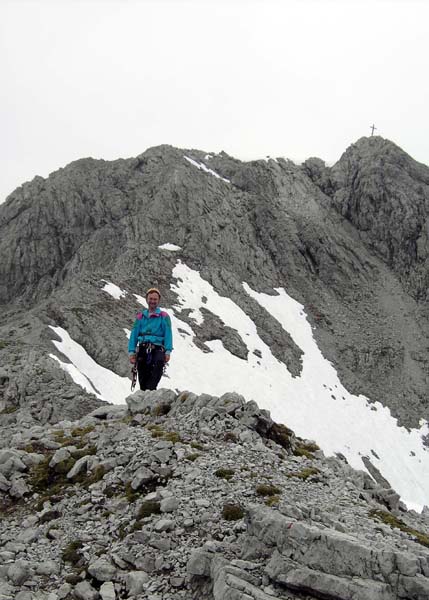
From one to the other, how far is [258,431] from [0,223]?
3394 inches

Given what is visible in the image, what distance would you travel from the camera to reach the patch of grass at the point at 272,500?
10.3 meters

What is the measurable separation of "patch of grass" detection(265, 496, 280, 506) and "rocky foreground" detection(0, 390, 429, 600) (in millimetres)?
47

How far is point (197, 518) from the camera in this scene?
10.3 m

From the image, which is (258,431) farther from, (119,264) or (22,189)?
(22,189)

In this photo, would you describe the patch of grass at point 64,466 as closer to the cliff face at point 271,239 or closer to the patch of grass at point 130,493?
the patch of grass at point 130,493

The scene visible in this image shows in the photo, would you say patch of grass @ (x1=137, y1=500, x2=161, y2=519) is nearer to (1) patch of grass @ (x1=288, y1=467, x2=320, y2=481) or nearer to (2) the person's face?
(1) patch of grass @ (x1=288, y1=467, x2=320, y2=481)

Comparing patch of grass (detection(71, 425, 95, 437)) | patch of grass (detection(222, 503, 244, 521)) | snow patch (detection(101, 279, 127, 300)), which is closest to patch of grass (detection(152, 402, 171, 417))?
patch of grass (detection(71, 425, 95, 437))

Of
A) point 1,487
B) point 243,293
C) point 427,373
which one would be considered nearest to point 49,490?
point 1,487

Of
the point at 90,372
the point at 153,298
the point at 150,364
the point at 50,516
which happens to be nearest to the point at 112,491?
Result: the point at 50,516

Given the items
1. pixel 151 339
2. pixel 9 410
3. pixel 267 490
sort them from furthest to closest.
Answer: pixel 9 410, pixel 151 339, pixel 267 490

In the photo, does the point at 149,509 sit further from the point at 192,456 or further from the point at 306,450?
the point at 306,450

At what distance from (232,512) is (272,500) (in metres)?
0.78

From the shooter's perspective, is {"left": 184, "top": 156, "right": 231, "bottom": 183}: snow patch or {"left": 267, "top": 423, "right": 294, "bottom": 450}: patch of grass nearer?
{"left": 267, "top": 423, "right": 294, "bottom": 450}: patch of grass

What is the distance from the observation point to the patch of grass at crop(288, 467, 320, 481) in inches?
480
